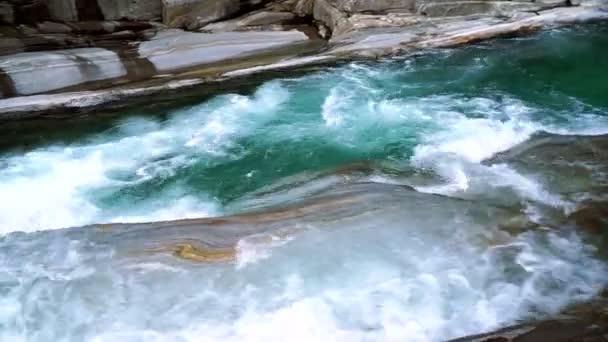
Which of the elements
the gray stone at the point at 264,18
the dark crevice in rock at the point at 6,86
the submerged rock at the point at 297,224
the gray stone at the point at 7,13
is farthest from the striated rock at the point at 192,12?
the submerged rock at the point at 297,224

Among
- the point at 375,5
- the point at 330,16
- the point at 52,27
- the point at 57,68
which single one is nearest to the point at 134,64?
the point at 57,68

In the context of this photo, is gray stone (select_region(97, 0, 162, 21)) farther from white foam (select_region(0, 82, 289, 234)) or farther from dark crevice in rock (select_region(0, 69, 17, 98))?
white foam (select_region(0, 82, 289, 234))

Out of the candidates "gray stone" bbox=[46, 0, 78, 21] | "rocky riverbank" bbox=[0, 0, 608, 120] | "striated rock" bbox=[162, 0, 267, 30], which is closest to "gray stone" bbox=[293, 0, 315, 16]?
"rocky riverbank" bbox=[0, 0, 608, 120]

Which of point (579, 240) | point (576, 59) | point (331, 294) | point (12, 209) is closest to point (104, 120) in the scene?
point (12, 209)

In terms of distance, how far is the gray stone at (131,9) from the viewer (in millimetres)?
12172

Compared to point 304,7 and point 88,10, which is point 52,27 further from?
point 304,7

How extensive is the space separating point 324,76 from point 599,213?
18.3 feet

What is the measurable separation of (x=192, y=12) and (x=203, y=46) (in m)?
1.70

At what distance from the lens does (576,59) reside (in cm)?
1102

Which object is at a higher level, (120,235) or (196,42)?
(196,42)

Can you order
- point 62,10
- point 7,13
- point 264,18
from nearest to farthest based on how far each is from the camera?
1. point 7,13
2. point 62,10
3. point 264,18

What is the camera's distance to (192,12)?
12375 mm

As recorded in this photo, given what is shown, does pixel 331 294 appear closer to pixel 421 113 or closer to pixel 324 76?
pixel 421 113

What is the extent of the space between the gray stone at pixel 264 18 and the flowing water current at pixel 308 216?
10.7 ft
